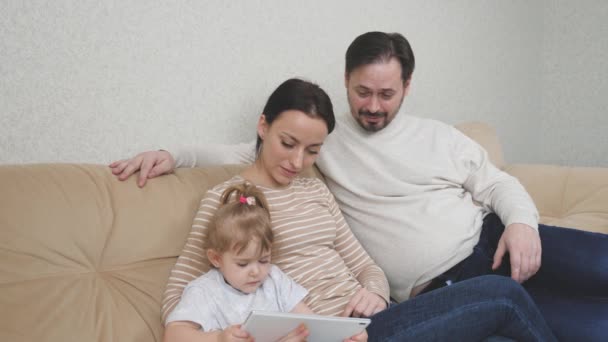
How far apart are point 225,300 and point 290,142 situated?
1.33 ft

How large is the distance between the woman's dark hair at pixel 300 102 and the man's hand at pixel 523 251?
0.57 m

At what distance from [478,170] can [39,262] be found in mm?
1260

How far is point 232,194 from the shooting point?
1.12 meters

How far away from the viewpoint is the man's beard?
1489mm

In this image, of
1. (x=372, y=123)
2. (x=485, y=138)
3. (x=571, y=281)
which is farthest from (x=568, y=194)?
(x=372, y=123)

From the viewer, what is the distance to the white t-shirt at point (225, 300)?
922 mm

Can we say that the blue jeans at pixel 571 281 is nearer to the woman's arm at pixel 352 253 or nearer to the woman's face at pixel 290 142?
the woman's arm at pixel 352 253

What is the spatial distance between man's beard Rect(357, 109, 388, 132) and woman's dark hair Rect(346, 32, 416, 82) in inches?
5.4

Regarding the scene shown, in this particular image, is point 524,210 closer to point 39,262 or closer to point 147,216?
point 147,216

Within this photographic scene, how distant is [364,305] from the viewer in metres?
1.09

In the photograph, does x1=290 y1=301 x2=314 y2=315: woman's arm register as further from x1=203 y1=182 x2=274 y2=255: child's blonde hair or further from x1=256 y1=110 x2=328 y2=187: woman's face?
x1=256 y1=110 x2=328 y2=187: woman's face

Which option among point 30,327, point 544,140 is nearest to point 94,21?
point 30,327

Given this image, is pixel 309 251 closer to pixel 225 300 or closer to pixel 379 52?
pixel 225 300

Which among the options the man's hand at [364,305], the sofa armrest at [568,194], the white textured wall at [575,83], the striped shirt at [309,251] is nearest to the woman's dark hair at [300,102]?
the striped shirt at [309,251]
